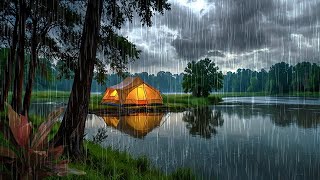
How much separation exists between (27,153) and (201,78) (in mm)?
55474

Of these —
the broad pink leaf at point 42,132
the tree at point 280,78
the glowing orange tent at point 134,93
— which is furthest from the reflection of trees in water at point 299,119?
the tree at point 280,78

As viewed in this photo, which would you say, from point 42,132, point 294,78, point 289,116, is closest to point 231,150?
point 42,132

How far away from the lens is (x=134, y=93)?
31.6 meters

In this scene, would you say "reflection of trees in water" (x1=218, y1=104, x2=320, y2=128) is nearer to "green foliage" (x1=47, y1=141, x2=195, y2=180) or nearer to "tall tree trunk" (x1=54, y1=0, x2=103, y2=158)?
"green foliage" (x1=47, y1=141, x2=195, y2=180)

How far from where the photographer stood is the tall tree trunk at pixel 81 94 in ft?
19.9

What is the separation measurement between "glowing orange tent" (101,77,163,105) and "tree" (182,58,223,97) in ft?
75.8

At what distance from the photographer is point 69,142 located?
6.04 m

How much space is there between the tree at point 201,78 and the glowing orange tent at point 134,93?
910 inches

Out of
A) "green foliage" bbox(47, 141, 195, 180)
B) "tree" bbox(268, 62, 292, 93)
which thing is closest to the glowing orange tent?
"green foliage" bbox(47, 141, 195, 180)

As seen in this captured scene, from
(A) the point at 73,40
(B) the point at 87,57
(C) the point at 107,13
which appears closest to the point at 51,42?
(A) the point at 73,40

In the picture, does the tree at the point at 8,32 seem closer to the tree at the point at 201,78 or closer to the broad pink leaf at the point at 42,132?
the broad pink leaf at the point at 42,132

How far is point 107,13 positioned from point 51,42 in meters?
6.26

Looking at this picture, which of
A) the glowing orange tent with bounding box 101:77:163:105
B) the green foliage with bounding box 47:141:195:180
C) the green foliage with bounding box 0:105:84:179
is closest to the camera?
the green foliage with bounding box 0:105:84:179

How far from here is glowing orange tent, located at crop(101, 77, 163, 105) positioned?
30641 millimetres
